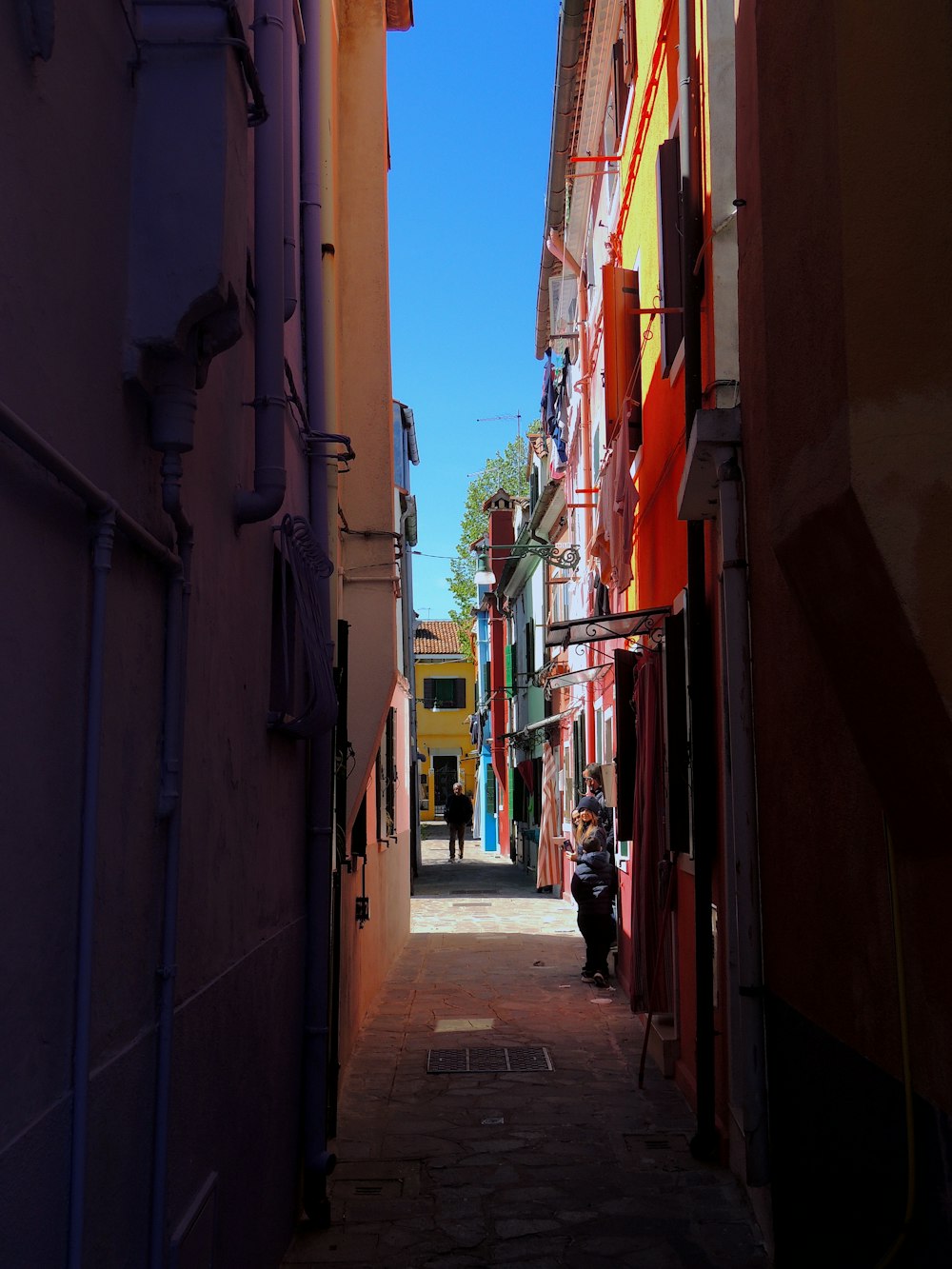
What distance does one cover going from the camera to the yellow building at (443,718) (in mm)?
53469

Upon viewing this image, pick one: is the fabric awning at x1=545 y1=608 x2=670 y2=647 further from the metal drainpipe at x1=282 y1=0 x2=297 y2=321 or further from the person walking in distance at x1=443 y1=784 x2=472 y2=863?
the person walking in distance at x1=443 y1=784 x2=472 y2=863

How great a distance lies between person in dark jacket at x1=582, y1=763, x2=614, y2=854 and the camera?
1233 cm

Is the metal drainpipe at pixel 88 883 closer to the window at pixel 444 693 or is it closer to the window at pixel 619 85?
the window at pixel 619 85

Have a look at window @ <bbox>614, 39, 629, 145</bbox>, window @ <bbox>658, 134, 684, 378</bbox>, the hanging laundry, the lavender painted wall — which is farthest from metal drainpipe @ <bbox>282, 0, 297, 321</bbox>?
the hanging laundry

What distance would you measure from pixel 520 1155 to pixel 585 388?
1211 cm

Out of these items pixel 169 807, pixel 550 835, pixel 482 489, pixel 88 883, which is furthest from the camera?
pixel 482 489

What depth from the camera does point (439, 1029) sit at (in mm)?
10133

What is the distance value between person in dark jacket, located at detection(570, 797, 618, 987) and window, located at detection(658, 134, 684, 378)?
208 inches

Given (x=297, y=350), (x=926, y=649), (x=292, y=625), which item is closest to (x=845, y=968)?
(x=926, y=649)

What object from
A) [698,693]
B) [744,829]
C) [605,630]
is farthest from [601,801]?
[744,829]

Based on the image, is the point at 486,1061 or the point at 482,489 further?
the point at 482,489

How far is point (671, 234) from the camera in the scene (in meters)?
7.66

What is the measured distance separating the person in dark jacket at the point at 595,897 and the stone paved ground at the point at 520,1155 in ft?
1.11

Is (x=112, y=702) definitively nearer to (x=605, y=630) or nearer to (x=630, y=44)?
(x=605, y=630)
